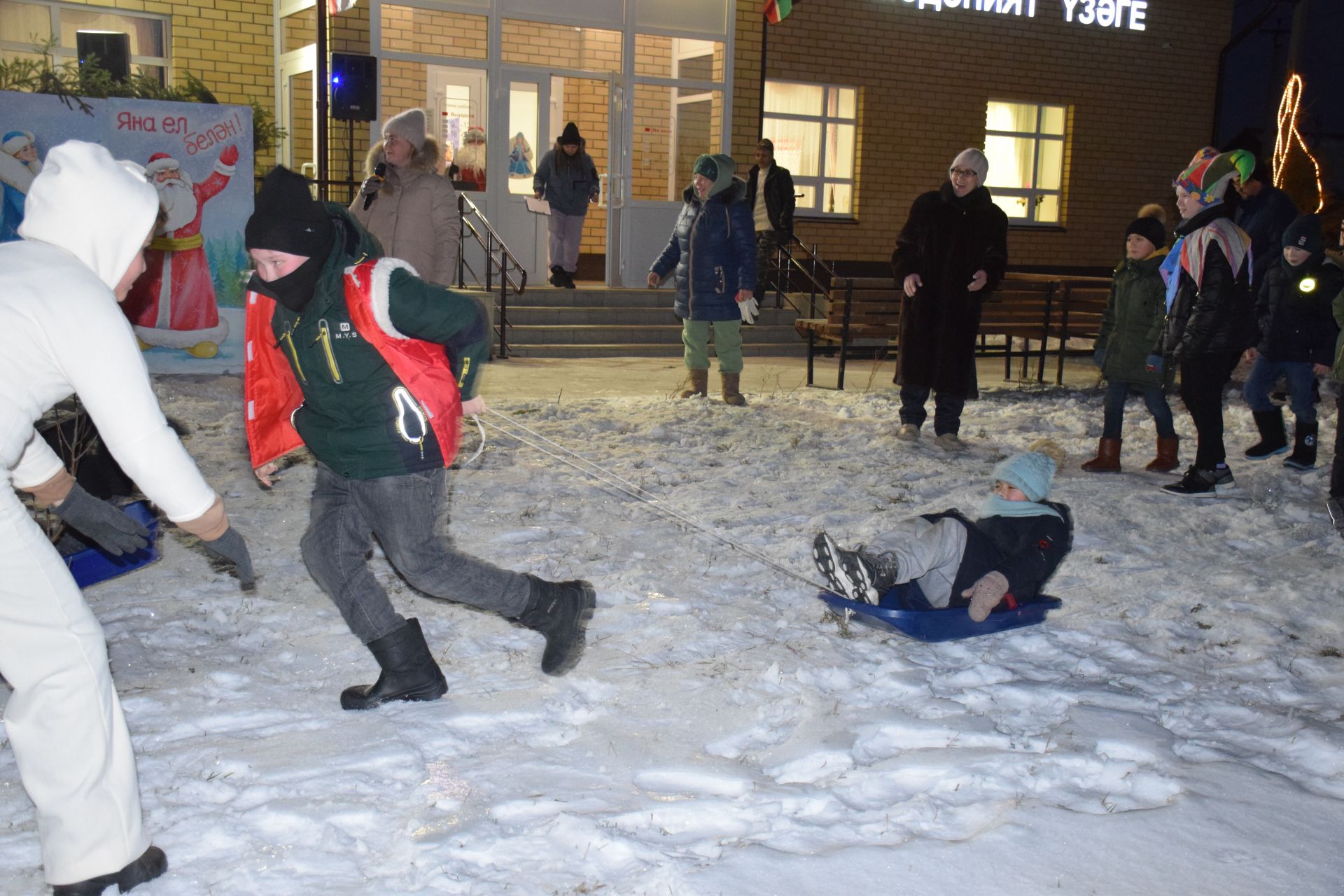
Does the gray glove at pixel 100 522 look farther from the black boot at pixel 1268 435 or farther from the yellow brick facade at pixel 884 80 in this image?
the yellow brick facade at pixel 884 80

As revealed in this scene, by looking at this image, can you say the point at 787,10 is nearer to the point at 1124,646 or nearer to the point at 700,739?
the point at 1124,646

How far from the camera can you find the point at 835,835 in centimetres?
301

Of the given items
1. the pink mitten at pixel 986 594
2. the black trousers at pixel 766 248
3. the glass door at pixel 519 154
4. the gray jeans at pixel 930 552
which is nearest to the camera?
the pink mitten at pixel 986 594

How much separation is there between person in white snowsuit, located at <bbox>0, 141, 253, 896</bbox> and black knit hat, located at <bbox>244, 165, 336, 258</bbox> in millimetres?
591

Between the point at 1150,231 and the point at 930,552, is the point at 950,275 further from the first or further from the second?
the point at 930,552

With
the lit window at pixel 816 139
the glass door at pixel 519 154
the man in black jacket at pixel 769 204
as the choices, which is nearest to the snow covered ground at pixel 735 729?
the man in black jacket at pixel 769 204

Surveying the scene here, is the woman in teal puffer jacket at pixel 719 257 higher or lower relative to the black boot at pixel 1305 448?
higher

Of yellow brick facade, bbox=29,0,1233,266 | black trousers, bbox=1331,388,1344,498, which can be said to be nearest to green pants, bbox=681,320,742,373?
black trousers, bbox=1331,388,1344,498

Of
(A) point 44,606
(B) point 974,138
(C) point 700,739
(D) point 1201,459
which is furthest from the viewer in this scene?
(B) point 974,138

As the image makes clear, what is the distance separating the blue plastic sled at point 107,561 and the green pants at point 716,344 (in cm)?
551

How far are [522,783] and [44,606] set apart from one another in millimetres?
1322

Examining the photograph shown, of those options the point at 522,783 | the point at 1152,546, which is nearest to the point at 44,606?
the point at 522,783

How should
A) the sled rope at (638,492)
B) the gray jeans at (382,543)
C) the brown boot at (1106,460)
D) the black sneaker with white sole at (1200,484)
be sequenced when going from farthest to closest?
the brown boot at (1106,460) → the black sneaker with white sole at (1200,484) → the sled rope at (638,492) → the gray jeans at (382,543)

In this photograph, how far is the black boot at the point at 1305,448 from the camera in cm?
779
